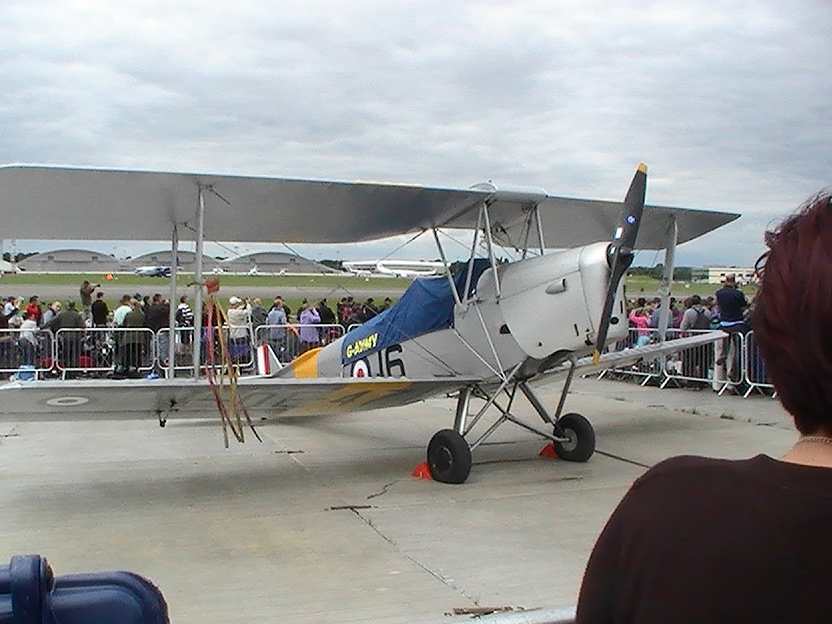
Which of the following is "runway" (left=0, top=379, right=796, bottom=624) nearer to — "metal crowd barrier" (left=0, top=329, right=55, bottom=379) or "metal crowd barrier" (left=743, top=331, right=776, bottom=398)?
"metal crowd barrier" (left=743, top=331, right=776, bottom=398)

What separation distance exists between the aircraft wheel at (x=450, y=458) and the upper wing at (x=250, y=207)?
2099mm

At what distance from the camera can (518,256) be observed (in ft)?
26.2

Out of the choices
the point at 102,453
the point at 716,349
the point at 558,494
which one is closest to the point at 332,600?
the point at 558,494

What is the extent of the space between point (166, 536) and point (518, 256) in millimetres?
3978

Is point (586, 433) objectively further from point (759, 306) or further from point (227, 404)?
point (759, 306)

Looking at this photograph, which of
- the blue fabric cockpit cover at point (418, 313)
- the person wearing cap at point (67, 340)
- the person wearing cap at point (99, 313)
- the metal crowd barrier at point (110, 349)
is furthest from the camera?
the person wearing cap at point (99, 313)

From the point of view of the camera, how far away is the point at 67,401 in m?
6.55

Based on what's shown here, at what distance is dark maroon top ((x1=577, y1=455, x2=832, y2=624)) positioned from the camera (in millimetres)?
992

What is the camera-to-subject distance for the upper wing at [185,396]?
20.7 feet

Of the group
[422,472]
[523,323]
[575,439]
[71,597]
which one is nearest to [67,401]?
[422,472]

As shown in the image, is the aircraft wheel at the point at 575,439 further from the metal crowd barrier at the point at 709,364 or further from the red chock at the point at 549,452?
the metal crowd barrier at the point at 709,364

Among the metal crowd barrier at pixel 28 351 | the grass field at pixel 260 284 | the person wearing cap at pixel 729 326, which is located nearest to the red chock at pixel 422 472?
the person wearing cap at pixel 729 326

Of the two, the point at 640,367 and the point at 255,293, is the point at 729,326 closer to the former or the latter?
the point at 640,367

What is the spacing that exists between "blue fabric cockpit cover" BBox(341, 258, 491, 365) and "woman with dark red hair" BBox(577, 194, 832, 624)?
670 cm
